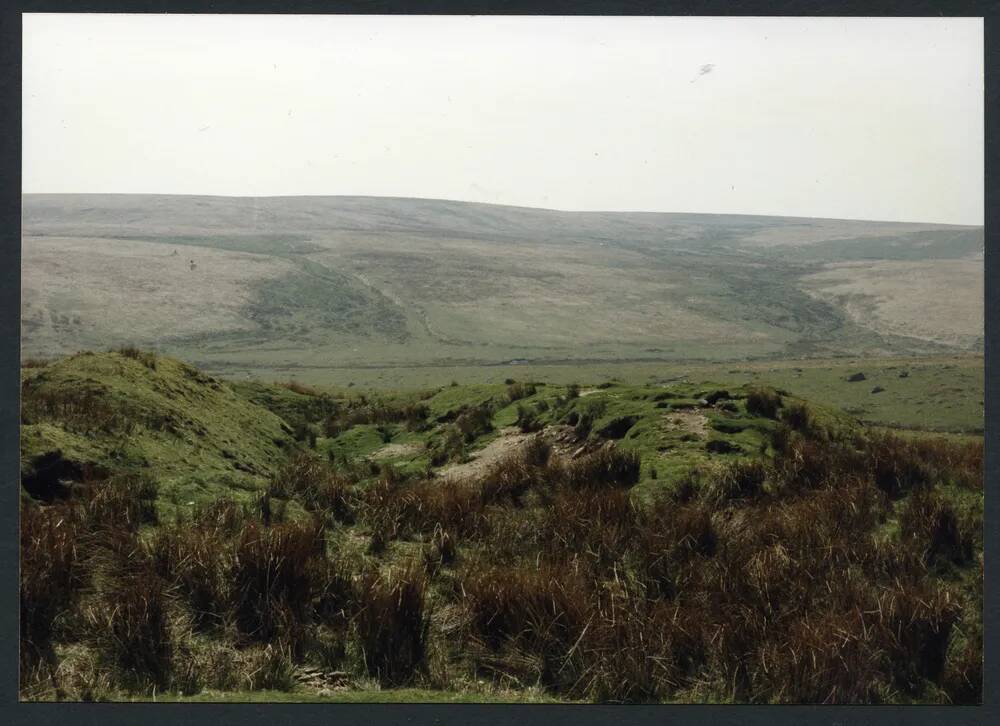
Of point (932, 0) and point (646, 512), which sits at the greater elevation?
point (932, 0)

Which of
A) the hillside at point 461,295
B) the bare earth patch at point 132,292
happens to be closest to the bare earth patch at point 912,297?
the hillside at point 461,295

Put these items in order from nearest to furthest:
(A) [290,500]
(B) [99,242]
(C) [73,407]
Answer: (A) [290,500], (C) [73,407], (B) [99,242]

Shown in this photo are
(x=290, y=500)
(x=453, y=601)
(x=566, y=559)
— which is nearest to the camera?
(x=453, y=601)

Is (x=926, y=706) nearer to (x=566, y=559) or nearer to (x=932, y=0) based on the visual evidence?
(x=566, y=559)

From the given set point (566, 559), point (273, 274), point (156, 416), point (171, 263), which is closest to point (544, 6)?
point (566, 559)

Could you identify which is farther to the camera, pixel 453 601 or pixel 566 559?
pixel 566 559

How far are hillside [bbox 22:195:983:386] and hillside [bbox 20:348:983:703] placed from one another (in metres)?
18.0

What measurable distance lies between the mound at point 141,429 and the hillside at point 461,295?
633 inches

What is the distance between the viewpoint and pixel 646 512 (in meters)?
7.54

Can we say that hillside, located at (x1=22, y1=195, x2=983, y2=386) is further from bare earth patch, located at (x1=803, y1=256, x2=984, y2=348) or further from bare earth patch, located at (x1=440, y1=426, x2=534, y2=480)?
bare earth patch, located at (x1=440, y1=426, x2=534, y2=480)

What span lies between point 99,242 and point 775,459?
4267cm

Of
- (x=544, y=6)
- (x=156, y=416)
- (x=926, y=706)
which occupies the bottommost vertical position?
(x=926, y=706)

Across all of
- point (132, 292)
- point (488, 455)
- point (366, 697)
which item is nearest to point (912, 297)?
point (488, 455)

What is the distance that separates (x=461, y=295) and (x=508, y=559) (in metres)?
34.8
